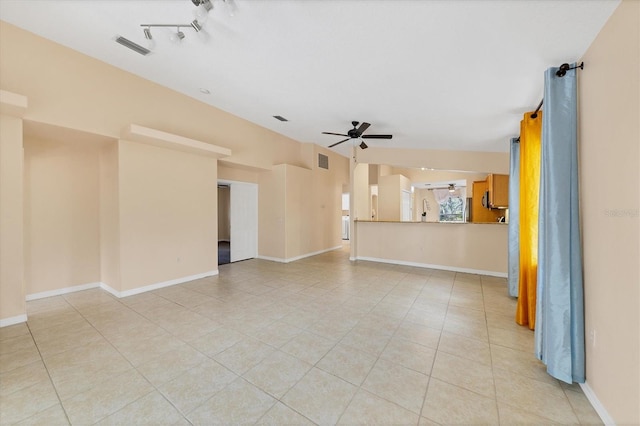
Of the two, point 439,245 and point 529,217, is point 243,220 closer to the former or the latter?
point 439,245

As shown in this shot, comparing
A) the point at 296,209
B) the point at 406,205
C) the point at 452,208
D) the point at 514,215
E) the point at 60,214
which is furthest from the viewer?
the point at 452,208

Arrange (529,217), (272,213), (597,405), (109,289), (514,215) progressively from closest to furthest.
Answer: (597,405) → (529,217) → (514,215) → (109,289) → (272,213)

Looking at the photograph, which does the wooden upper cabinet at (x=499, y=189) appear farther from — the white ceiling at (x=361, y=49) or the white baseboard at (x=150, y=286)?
the white baseboard at (x=150, y=286)

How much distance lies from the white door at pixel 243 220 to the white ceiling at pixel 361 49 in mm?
2874

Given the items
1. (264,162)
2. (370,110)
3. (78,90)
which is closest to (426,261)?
(370,110)

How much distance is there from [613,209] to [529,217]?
1.42m

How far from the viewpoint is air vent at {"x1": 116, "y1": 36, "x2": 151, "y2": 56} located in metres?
2.94

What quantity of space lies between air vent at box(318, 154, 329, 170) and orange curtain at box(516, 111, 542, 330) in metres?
5.31

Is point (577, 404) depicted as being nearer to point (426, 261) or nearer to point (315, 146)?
point (426, 261)

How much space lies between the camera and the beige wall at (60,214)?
3682 millimetres

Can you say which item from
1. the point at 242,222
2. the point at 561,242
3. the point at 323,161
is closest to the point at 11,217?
the point at 242,222

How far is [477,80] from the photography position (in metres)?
2.69

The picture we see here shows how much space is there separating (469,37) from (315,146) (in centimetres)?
547

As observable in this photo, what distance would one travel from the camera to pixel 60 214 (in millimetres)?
3934
